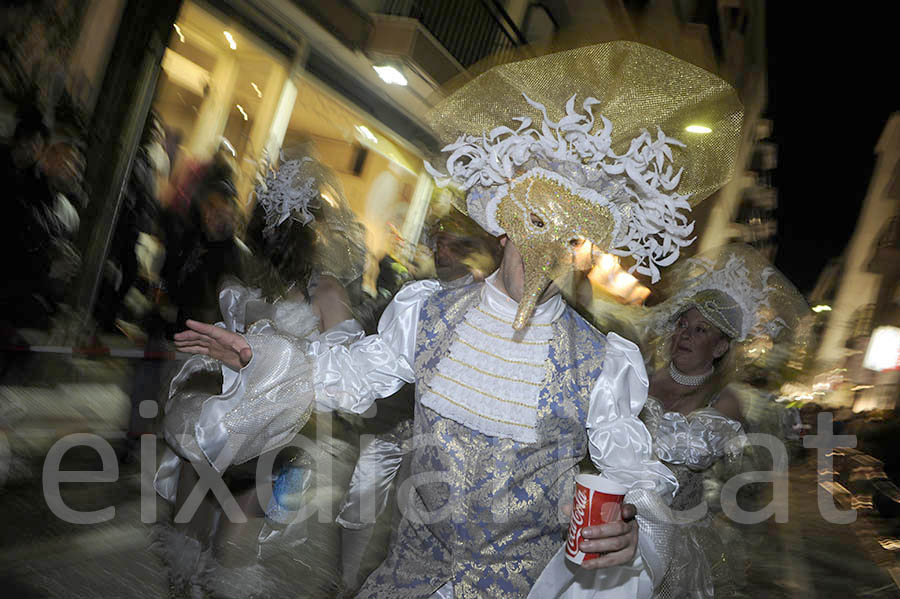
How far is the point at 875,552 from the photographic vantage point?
23.3 ft

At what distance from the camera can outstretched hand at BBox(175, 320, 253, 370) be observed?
1951 mm

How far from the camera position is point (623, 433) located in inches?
A: 77.6

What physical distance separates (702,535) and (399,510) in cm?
168

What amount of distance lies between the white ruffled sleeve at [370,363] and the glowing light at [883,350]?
19.6m

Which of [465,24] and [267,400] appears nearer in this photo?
[267,400]

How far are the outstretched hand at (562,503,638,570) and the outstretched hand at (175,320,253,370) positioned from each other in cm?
102

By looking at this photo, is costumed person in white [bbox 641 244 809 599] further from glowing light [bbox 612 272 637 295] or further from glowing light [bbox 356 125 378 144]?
glowing light [bbox 356 125 378 144]

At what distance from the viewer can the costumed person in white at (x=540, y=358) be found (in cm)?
193

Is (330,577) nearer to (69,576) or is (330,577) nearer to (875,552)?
→ (69,576)

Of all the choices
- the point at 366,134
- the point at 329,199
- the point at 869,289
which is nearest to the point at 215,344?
the point at 329,199

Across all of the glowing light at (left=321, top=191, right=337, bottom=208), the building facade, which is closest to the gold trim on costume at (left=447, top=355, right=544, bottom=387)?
the glowing light at (left=321, top=191, right=337, bottom=208)

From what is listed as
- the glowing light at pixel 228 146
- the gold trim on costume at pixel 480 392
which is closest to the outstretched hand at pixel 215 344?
the gold trim on costume at pixel 480 392

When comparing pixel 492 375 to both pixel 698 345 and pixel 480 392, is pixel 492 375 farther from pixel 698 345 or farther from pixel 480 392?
pixel 698 345

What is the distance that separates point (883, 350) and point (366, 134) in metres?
16.2
